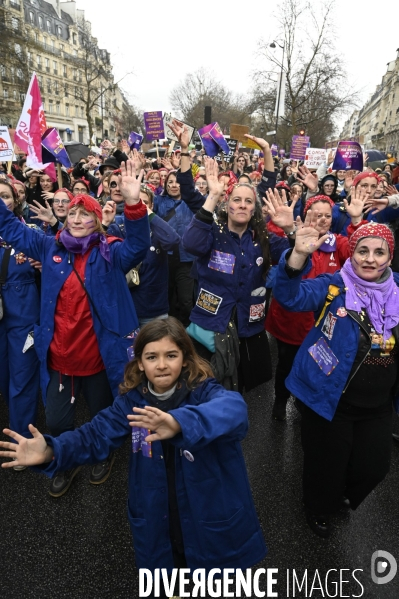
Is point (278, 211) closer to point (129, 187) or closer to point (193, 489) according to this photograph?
point (129, 187)

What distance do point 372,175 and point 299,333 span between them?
227 cm

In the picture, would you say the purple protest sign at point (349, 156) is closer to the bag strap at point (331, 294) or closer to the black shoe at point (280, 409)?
the black shoe at point (280, 409)

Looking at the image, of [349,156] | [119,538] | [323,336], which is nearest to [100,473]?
[119,538]

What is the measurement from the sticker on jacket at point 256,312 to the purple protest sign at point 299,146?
8554 millimetres

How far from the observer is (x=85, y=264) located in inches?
104

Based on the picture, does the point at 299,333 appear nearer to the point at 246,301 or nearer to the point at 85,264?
the point at 246,301

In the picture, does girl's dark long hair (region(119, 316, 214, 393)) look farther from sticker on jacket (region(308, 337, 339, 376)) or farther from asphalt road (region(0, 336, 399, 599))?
asphalt road (region(0, 336, 399, 599))

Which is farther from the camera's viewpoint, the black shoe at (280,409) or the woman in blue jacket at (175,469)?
the black shoe at (280,409)

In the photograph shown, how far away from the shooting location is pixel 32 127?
5.08 m

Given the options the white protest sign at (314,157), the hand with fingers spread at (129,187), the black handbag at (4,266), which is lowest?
the black handbag at (4,266)

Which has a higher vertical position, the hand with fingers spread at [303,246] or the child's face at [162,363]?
the hand with fingers spread at [303,246]

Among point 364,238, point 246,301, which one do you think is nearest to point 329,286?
point 364,238

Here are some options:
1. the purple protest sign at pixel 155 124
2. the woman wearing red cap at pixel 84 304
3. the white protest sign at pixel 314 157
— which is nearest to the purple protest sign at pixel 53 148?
the woman wearing red cap at pixel 84 304

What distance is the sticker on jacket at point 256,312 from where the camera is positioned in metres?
2.98
